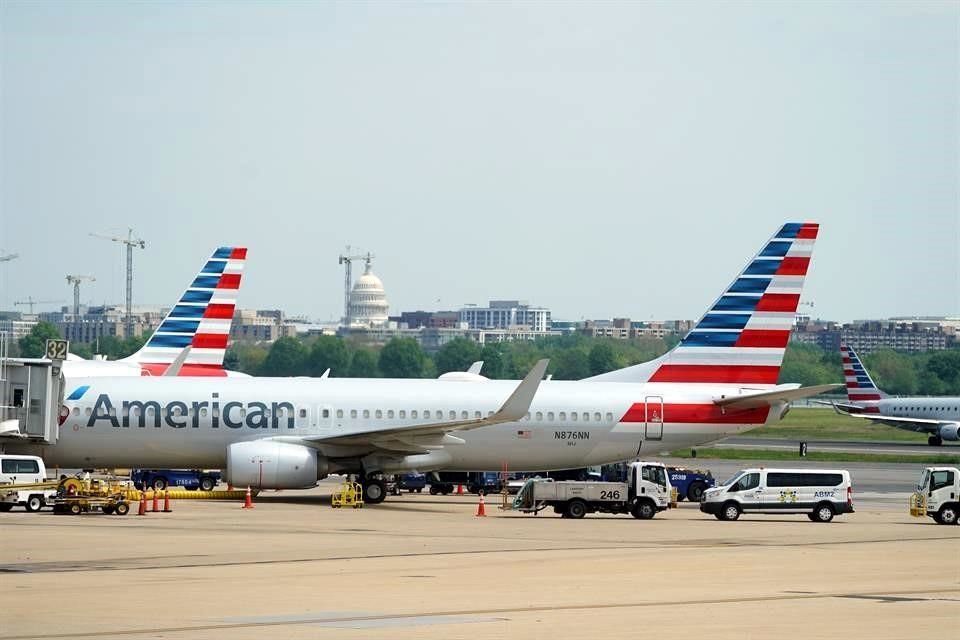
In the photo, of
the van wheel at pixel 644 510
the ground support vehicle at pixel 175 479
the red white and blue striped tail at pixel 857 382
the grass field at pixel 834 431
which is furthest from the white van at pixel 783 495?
the red white and blue striped tail at pixel 857 382

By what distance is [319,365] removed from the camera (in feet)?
632

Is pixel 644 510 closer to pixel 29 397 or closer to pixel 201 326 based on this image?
pixel 29 397

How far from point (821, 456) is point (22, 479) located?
56967 mm

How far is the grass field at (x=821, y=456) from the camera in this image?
297 ft

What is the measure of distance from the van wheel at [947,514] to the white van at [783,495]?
2648 millimetres

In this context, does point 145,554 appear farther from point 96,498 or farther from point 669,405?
point 669,405

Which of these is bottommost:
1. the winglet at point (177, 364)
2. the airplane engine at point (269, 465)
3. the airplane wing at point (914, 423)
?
the airplane engine at point (269, 465)

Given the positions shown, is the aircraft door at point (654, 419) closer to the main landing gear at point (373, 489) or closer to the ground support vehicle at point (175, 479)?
the main landing gear at point (373, 489)

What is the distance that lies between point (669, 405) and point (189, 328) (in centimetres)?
2697

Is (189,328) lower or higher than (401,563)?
higher

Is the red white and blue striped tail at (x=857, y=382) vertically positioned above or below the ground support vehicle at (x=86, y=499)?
above

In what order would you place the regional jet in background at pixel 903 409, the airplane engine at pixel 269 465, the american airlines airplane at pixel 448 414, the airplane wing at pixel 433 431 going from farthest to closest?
the regional jet in background at pixel 903 409 < the american airlines airplane at pixel 448 414 < the airplane engine at pixel 269 465 < the airplane wing at pixel 433 431

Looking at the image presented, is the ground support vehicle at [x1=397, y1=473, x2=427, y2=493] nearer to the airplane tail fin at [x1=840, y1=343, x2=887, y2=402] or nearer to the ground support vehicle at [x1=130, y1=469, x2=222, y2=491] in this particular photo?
the ground support vehicle at [x1=130, y1=469, x2=222, y2=491]

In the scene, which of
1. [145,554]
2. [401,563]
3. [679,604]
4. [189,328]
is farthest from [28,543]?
[189,328]
